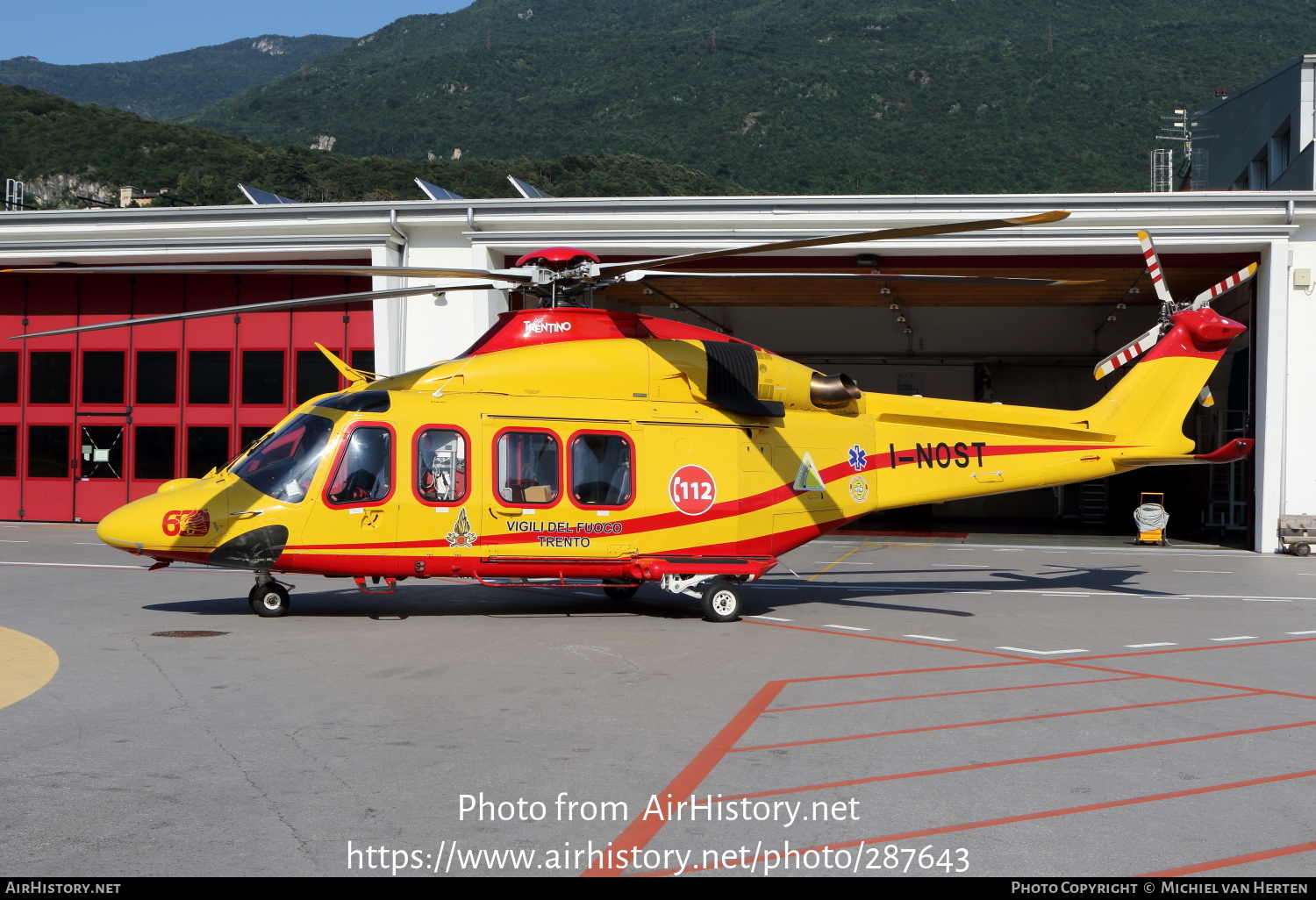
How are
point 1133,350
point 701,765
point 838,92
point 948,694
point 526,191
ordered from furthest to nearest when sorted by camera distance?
point 838,92 < point 526,191 < point 1133,350 < point 948,694 < point 701,765

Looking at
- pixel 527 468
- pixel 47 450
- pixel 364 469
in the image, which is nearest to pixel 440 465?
pixel 364 469

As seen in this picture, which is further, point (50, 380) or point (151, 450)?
point (50, 380)

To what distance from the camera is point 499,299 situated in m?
21.6

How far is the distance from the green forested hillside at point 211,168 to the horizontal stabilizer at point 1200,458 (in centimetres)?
6367

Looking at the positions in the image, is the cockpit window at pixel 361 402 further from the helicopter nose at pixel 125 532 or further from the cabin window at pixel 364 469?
the helicopter nose at pixel 125 532

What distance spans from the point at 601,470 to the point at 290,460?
3191 mm

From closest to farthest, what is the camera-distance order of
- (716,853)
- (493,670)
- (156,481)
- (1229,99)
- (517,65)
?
(716,853)
(493,670)
(156,481)
(1229,99)
(517,65)

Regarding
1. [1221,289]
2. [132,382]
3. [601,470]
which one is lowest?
[601,470]

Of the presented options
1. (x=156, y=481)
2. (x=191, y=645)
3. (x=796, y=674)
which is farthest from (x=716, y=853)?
(x=156, y=481)

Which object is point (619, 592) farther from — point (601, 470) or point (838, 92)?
point (838, 92)

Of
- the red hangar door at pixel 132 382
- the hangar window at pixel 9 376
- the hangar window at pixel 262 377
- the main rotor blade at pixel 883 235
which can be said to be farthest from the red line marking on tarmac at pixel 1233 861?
the hangar window at pixel 9 376

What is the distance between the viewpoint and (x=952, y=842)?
467cm

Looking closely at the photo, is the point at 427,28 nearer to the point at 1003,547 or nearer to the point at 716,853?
the point at 1003,547

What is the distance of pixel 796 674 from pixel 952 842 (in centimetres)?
393
